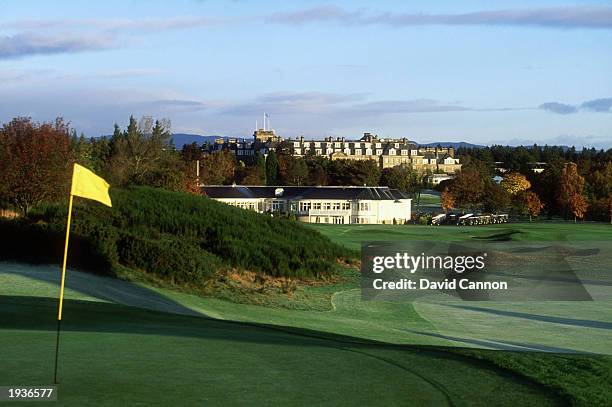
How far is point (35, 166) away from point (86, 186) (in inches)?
1500

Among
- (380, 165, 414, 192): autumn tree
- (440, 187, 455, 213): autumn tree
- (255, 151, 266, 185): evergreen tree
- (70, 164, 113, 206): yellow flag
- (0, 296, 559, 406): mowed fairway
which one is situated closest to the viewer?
(0, 296, 559, 406): mowed fairway

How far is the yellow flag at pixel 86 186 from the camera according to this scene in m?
10.8

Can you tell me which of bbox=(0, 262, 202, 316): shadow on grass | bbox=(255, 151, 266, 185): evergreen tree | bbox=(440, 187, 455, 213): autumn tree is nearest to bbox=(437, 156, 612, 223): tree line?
bbox=(440, 187, 455, 213): autumn tree

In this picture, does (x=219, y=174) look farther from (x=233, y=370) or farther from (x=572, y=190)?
(x=233, y=370)

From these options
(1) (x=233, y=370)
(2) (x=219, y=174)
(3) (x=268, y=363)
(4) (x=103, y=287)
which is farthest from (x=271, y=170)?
(1) (x=233, y=370)

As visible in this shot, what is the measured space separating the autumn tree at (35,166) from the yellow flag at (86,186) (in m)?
37.0

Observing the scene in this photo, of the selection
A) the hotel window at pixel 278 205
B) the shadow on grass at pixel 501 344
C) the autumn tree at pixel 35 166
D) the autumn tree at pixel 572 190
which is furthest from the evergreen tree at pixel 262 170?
the shadow on grass at pixel 501 344

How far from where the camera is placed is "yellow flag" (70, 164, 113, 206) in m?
10.8

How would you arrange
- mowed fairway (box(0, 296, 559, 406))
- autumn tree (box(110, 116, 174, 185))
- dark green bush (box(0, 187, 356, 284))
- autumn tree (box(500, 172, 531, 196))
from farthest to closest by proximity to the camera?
1. autumn tree (box(500, 172, 531, 196))
2. autumn tree (box(110, 116, 174, 185))
3. dark green bush (box(0, 187, 356, 284))
4. mowed fairway (box(0, 296, 559, 406))

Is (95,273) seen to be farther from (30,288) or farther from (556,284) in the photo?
(556,284)

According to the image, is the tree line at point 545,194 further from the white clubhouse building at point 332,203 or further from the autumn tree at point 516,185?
the white clubhouse building at point 332,203

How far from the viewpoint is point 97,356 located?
1273cm

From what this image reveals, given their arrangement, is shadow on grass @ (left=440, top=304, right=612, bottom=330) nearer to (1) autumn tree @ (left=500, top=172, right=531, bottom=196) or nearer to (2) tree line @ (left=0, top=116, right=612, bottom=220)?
(2) tree line @ (left=0, top=116, right=612, bottom=220)

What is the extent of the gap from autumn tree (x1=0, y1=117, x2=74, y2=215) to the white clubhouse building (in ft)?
175
